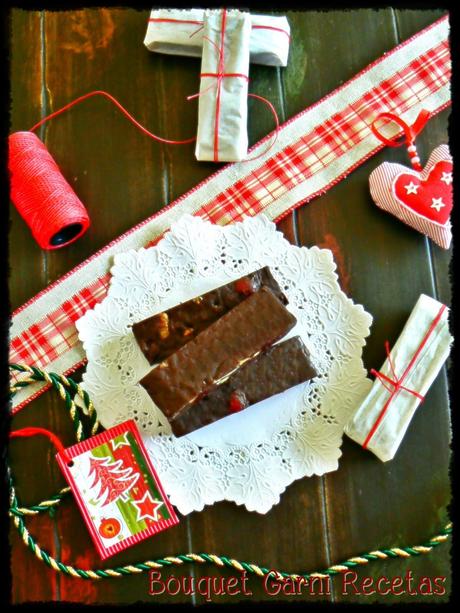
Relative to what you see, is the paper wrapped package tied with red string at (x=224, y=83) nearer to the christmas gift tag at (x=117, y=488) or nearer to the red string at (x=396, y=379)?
the red string at (x=396, y=379)

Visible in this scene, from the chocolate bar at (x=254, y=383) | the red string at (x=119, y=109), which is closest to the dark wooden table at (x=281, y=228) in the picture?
the red string at (x=119, y=109)

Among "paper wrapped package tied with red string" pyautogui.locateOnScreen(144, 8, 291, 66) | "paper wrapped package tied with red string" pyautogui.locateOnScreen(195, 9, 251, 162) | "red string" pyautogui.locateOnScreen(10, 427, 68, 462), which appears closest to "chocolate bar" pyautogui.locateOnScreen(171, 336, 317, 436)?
"red string" pyautogui.locateOnScreen(10, 427, 68, 462)

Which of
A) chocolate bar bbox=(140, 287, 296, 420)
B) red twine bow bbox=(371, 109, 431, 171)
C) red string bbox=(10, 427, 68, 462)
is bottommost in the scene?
red string bbox=(10, 427, 68, 462)

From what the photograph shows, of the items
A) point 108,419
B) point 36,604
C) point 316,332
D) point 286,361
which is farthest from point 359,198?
point 36,604

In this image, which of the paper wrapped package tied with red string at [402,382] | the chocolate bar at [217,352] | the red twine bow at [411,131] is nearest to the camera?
the chocolate bar at [217,352]

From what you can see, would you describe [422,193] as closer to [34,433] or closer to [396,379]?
[396,379]

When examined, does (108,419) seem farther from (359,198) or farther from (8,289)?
(359,198)

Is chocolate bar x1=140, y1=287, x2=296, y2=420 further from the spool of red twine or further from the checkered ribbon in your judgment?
the spool of red twine
